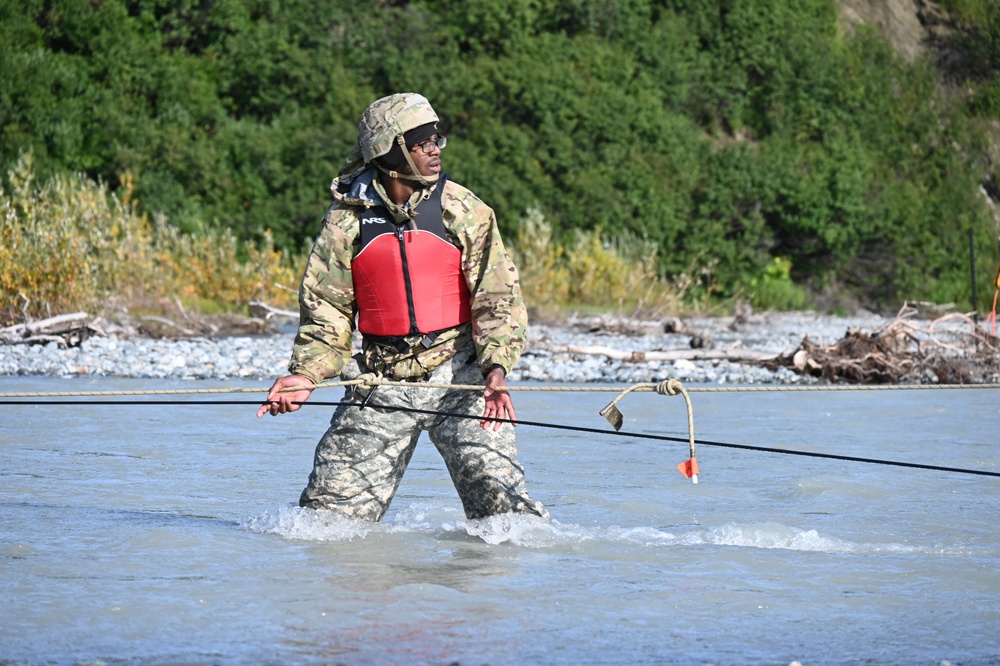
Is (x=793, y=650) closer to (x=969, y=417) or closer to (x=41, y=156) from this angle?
(x=969, y=417)

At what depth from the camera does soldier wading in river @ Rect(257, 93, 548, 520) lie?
196 inches

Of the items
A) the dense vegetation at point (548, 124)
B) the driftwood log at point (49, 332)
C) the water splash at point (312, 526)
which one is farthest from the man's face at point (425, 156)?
the dense vegetation at point (548, 124)

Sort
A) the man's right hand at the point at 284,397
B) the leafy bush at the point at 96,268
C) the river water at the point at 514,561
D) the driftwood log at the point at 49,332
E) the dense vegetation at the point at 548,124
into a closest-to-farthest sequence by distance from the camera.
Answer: the river water at the point at 514,561 < the man's right hand at the point at 284,397 < the driftwood log at the point at 49,332 < the leafy bush at the point at 96,268 < the dense vegetation at the point at 548,124

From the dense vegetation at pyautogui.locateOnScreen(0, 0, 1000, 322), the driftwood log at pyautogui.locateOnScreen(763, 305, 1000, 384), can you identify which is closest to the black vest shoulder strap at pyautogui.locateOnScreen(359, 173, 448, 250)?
the driftwood log at pyautogui.locateOnScreen(763, 305, 1000, 384)

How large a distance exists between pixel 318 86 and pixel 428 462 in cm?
2362

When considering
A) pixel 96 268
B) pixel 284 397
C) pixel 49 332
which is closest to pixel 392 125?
pixel 284 397

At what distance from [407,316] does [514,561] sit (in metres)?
1.00

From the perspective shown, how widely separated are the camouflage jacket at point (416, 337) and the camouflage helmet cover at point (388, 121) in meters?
0.14

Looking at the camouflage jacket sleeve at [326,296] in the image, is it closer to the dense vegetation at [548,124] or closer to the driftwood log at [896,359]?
the driftwood log at [896,359]

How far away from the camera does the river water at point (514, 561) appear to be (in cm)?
408

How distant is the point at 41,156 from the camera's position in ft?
92.2

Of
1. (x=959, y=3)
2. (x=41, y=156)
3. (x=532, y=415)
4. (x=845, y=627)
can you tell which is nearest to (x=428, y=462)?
(x=532, y=415)

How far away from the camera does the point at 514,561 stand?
5.19m

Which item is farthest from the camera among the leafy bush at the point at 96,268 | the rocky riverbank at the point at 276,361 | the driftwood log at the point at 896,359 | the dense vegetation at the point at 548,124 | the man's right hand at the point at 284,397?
the dense vegetation at the point at 548,124
